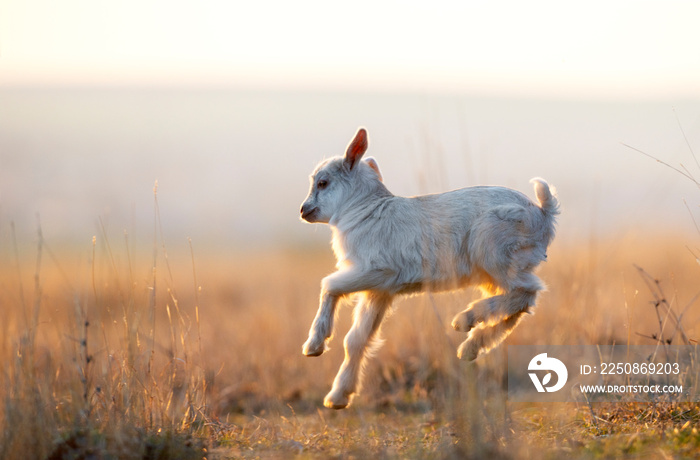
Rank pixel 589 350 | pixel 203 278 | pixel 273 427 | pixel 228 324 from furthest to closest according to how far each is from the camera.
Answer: pixel 203 278 → pixel 228 324 → pixel 589 350 → pixel 273 427

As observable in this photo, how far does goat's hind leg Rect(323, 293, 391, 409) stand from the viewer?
6641mm

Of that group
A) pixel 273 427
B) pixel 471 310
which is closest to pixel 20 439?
pixel 273 427

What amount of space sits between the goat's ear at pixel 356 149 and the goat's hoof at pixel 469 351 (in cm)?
185

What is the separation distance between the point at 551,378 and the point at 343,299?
9.41ft

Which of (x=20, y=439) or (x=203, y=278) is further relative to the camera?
(x=203, y=278)

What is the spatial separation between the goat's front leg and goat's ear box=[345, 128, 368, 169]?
3.63 ft

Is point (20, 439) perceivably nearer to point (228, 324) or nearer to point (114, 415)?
point (114, 415)

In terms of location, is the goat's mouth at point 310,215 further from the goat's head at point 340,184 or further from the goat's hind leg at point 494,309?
the goat's hind leg at point 494,309

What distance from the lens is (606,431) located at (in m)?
6.09

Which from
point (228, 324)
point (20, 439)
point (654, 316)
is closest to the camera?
point (20, 439)

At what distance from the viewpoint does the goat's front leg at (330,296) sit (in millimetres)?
6082

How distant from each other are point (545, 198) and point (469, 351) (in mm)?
1395

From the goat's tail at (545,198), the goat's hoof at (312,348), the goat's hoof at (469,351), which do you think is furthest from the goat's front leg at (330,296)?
the goat's tail at (545,198)

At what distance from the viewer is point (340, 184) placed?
6812mm
